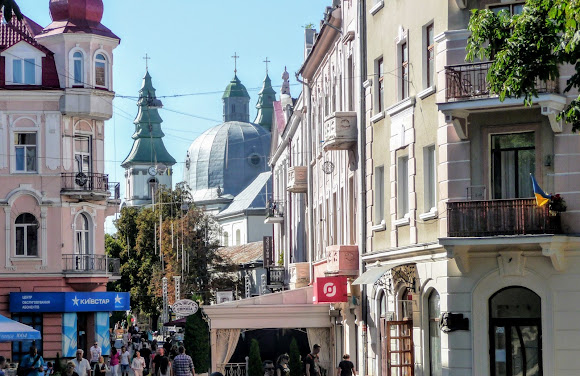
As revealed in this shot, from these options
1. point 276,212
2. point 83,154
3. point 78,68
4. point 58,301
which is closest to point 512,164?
point 58,301

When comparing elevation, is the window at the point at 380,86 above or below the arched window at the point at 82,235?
above

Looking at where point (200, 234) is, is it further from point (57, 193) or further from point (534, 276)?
point (534, 276)

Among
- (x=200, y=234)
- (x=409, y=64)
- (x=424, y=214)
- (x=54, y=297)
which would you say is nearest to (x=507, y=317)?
(x=424, y=214)

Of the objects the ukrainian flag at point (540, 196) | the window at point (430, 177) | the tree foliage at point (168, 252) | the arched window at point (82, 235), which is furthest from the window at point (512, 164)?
the tree foliage at point (168, 252)

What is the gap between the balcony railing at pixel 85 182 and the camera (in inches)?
2046

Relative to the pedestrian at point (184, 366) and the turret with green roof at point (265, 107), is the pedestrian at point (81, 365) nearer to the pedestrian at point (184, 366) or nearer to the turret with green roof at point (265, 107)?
the pedestrian at point (184, 366)

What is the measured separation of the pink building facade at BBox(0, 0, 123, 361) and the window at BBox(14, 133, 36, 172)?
0.12 ft

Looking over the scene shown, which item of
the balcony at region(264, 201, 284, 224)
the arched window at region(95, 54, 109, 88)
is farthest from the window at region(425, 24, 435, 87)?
the balcony at region(264, 201, 284, 224)

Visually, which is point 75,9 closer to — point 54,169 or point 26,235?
point 54,169

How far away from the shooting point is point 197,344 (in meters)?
54.1

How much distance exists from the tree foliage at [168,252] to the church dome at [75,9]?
26448 mm

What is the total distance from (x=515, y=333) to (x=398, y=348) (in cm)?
456

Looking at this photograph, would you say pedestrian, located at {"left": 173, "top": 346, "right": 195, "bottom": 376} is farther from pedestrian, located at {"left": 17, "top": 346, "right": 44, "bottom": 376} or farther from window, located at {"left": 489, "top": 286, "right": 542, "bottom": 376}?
window, located at {"left": 489, "top": 286, "right": 542, "bottom": 376}

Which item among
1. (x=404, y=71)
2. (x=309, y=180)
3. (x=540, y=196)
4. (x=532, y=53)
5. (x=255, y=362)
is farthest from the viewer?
(x=309, y=180)
